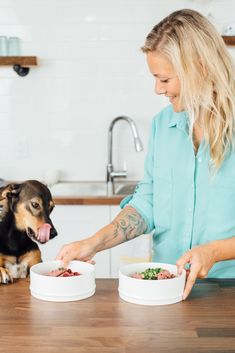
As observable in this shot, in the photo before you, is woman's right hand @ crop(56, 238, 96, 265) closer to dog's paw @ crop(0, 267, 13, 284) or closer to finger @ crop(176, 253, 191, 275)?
dog's paw @ crop(0, 267, 13, 284)

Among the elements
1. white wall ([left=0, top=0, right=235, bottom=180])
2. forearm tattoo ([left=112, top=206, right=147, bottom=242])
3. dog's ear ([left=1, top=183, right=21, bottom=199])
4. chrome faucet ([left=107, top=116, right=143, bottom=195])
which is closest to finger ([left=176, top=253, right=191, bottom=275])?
forearm tattoo ([left=112, top=206, right=147, bottom=242])

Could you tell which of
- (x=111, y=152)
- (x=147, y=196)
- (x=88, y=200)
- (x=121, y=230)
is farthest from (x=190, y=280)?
(x=111, y=152)

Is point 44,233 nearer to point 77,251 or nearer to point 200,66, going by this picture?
point 77,251

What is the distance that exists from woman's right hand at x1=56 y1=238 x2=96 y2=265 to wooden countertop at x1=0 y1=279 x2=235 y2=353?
0.14m

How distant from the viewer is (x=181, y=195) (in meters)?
1.96

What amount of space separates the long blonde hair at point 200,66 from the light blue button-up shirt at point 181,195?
4.4 inches

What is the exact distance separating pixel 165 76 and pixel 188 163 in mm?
321

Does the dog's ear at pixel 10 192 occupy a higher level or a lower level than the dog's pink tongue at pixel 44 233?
higher

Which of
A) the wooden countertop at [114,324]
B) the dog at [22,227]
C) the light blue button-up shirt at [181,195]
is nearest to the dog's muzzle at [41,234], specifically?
the dog at [22,227]

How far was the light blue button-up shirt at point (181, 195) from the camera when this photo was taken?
189 cm

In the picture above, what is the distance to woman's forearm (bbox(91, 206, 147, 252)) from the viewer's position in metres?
1.88

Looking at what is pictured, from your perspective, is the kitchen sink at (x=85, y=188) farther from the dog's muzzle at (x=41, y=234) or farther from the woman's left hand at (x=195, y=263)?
the woman's left hand at (x=195, y=263)

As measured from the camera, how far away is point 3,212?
193 cm

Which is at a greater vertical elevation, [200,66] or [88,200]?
[200,66]
